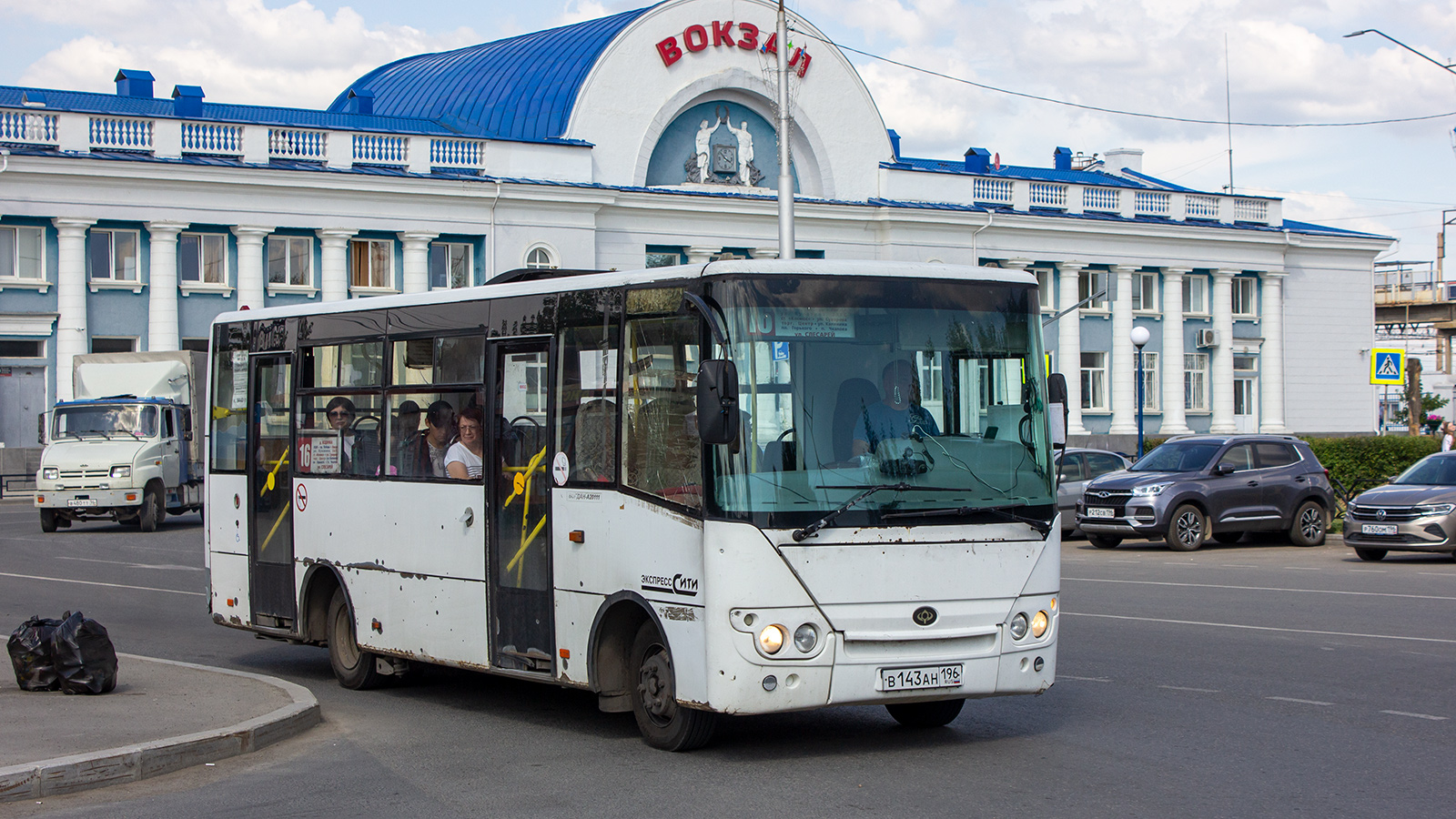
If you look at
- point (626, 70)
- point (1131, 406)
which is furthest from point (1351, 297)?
point (626, 70)

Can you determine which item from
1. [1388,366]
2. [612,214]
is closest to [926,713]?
[1388,366]

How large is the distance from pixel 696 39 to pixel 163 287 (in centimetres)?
1743

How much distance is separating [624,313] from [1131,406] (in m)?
49.6

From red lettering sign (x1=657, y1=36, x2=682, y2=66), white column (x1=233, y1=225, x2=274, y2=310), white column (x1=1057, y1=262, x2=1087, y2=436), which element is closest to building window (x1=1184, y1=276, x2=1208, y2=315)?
white column (x1=1057, y1=262, x2=1087, y2=436)

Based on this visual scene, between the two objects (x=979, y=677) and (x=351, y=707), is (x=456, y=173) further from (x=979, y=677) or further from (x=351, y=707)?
(x=979, y=677)

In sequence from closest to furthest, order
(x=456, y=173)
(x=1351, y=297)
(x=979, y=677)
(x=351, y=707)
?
1. (x=979, y=677)
2. (x=351, y=707)
3. (x=456, y=173)
4. (x=1351, y=297)

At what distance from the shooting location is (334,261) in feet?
144

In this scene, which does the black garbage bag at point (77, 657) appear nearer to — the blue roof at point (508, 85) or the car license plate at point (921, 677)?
the car license plate at point (921, 677)

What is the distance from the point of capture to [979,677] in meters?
8.47

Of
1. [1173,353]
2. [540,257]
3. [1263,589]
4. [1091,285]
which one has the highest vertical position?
[540,257]

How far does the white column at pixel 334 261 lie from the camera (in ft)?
144

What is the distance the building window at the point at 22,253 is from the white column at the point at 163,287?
2.68 meters

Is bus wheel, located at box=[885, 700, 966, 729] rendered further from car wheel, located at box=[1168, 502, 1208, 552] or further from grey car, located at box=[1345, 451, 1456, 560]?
car wheel, located at box=[1168, 502, 1208, 552]

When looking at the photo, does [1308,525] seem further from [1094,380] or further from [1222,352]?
[1222,352]
